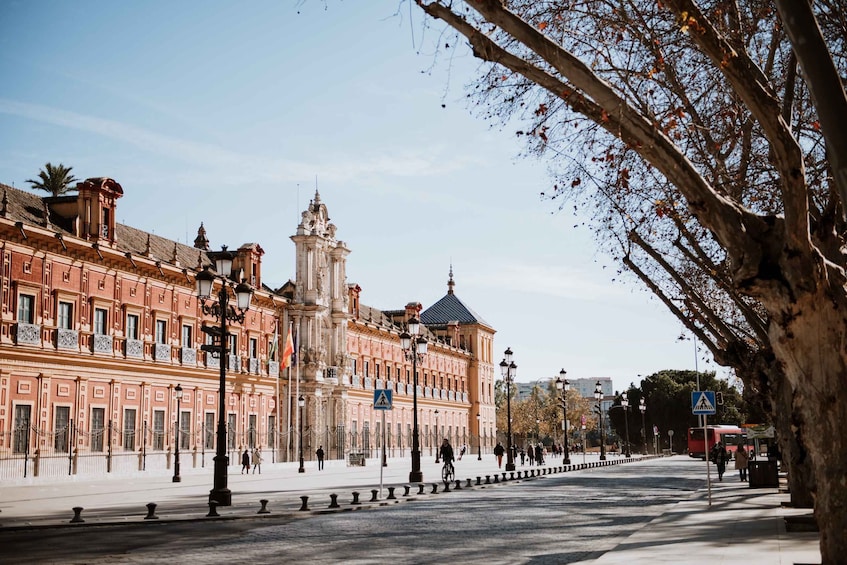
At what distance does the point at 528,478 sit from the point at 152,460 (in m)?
16.0

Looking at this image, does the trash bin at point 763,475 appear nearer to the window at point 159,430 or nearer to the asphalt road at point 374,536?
the asphalt road at point 374,536

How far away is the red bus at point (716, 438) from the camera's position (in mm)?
65000

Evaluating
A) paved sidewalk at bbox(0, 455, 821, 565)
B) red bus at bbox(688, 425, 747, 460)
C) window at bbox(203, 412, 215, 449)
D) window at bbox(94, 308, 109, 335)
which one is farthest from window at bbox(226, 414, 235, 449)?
red bus at bbox(688, 425, 747, 460)

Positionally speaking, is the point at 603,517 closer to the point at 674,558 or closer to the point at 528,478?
the point at 674,558

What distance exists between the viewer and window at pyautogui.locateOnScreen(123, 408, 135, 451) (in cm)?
3762

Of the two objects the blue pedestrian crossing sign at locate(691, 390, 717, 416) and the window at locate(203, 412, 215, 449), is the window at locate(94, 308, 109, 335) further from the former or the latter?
the blue pedestrian crossing sign at locate(691, 390, 717, 416)

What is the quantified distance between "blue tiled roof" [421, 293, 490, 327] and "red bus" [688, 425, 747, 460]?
85.5 ft

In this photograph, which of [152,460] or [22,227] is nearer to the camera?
[22,227]

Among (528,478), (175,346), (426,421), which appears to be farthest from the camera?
(426,421)

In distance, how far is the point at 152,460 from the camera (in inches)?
1526

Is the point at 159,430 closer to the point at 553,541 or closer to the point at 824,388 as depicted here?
the point at 553,541

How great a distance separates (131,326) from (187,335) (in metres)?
4.61

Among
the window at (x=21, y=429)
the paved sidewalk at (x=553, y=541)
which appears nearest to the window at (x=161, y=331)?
the paved sidewalk at (x=553, y=541)

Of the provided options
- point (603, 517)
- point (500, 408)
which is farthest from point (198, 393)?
point (500, 408)
